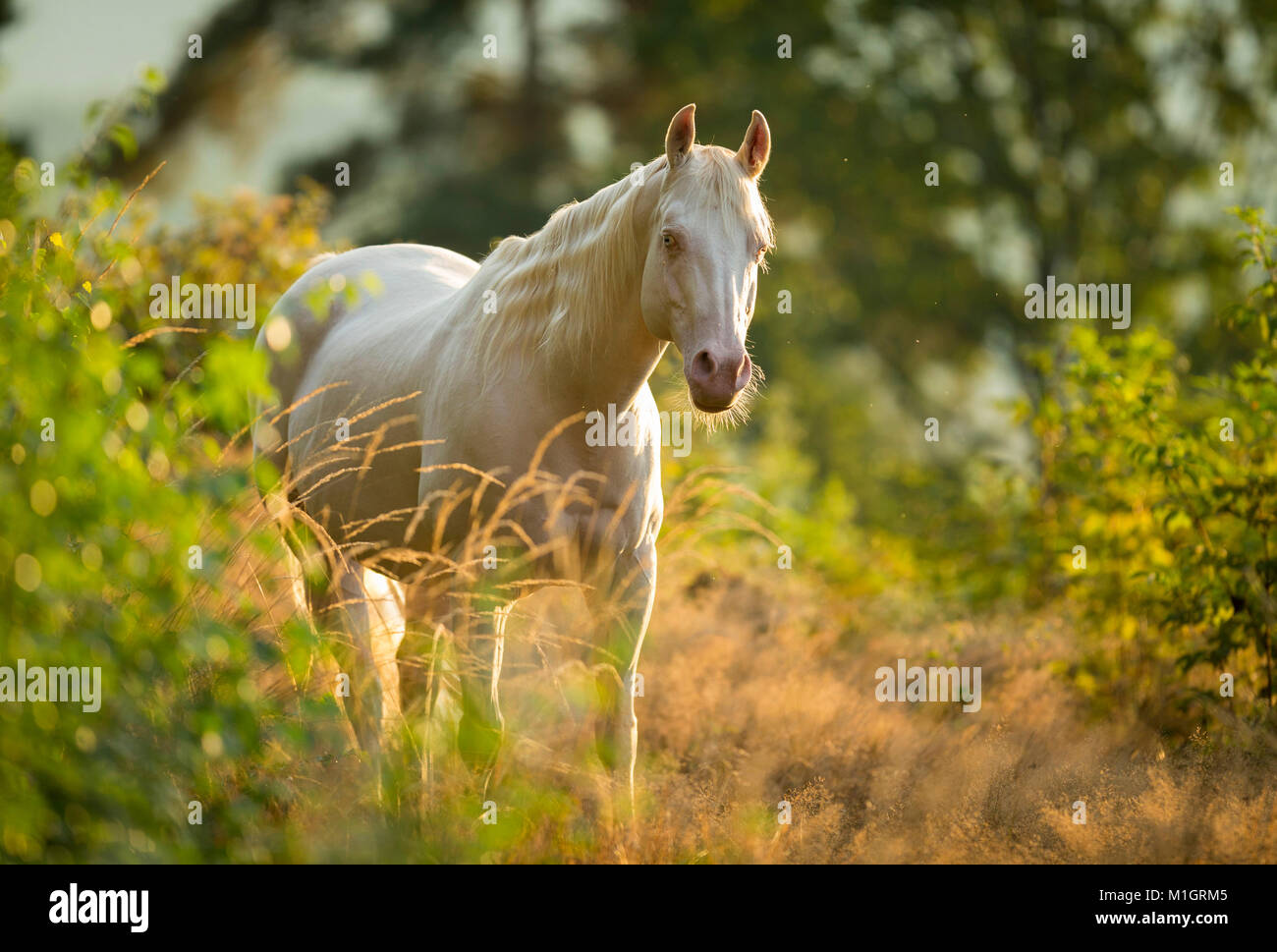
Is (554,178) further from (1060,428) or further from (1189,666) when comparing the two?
(1189,666)

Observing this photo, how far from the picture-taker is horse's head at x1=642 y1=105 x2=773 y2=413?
3305 millimetres

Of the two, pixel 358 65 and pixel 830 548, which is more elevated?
pixel 358 65

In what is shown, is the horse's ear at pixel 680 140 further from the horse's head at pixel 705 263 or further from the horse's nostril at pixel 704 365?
the horse's nostril at pixel 704 365

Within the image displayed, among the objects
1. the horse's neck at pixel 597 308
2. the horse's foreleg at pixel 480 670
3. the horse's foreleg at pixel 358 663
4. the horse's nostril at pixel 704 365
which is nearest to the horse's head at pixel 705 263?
the horse's nostril at pixel 704 365

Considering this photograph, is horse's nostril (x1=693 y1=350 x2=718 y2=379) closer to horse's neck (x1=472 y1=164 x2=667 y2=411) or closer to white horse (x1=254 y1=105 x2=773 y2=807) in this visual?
white horse (x1=254 y1=105 x2=773 y2=807)

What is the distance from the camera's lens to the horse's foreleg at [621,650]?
12.5ft

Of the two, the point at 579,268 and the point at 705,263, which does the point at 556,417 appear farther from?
the point at 705,263

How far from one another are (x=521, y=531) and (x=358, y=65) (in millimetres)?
15450

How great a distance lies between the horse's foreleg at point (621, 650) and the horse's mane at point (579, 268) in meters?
0.74

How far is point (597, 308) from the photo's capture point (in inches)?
146

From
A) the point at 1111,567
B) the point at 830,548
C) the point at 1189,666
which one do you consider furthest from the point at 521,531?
the point at 830,548

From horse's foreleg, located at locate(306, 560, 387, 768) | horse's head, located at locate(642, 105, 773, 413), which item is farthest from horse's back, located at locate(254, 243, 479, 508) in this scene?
horse's head, located at locate(642, 105, 773, 413)

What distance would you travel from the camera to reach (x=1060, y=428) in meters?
6.51

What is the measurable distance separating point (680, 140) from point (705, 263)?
459 millimetres
